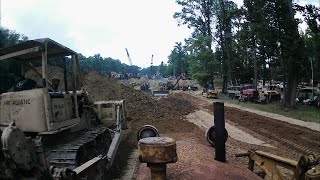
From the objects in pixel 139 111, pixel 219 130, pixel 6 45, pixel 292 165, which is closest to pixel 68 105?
pixel 219 130

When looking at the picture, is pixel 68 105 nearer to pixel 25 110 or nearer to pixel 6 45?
pixel 25 110

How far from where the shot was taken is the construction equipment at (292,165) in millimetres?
5446

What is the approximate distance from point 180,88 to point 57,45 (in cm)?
6151

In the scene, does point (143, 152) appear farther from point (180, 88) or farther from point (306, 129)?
point (180, 88)

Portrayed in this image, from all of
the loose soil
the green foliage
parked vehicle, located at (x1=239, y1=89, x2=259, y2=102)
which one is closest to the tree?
parked vehicle, located at (x1=239, y1=89, x2=259, y2=102)

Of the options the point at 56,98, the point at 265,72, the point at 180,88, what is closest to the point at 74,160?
the point at 56,98

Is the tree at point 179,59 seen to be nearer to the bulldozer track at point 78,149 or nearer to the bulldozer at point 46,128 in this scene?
the bulldozer track at point 78,149

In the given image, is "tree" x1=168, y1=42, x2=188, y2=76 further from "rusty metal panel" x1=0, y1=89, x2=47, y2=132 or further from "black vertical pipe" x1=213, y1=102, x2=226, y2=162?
"rusty metal panel" x1=0, y1=89, x2=47, y2=132

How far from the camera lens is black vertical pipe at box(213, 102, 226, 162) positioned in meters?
8.73

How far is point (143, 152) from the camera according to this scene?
5.59m

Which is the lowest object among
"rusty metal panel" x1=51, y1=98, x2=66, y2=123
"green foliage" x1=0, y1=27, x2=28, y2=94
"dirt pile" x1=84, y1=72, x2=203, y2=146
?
"dirt pile" x1=84, y1=72, x2=203, y2=146

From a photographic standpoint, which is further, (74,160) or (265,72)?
(265,72)

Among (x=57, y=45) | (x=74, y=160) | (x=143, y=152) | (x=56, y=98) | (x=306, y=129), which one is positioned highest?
(x=57, y=45)

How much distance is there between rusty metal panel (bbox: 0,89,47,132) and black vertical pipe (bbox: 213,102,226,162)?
361 centimetres
